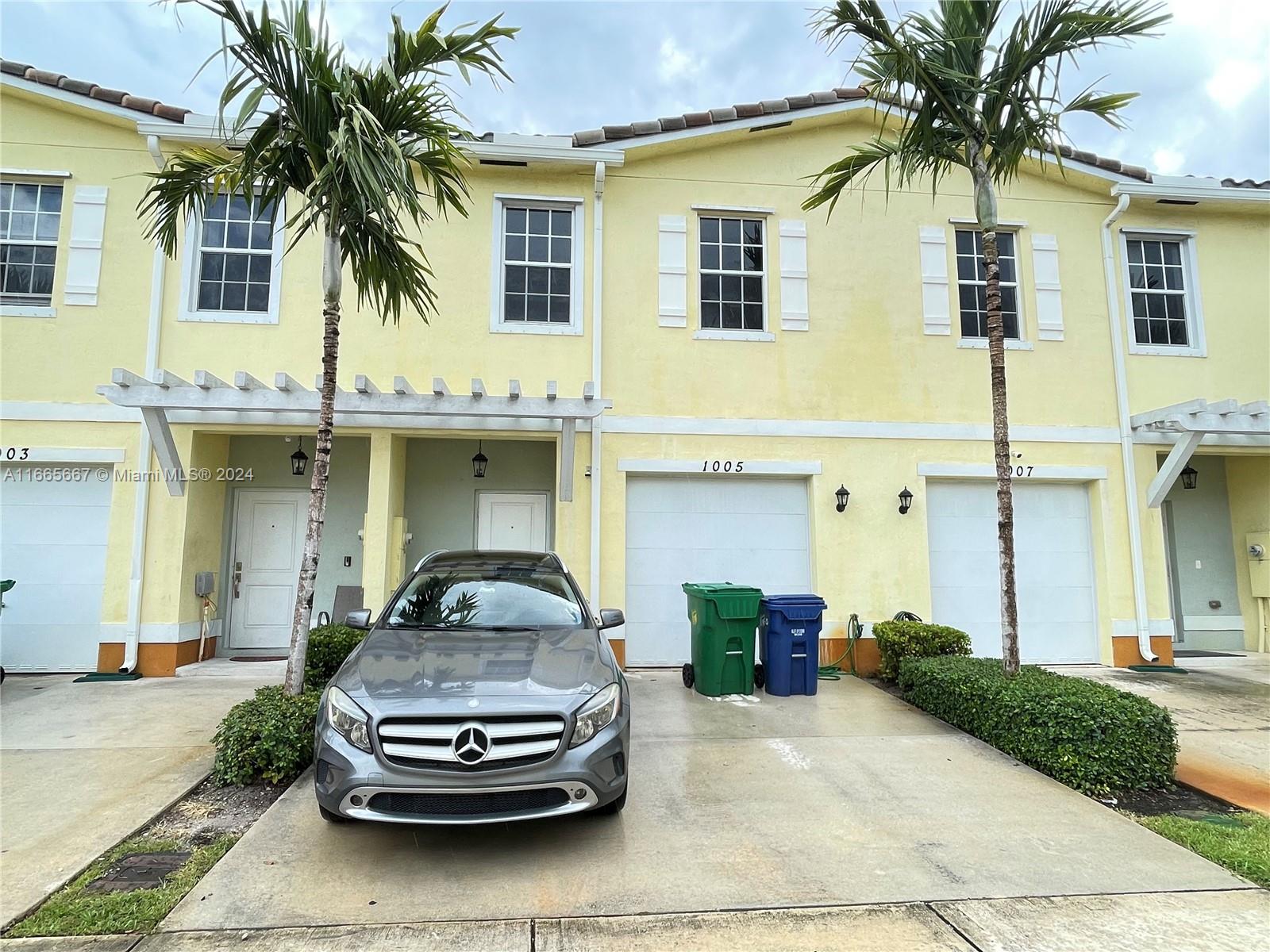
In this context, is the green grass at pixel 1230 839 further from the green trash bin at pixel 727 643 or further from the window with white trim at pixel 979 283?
the window with white trim at pixel 979 283

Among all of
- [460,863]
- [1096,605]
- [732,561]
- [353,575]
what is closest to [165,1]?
[460,863]

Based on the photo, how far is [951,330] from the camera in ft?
28.8

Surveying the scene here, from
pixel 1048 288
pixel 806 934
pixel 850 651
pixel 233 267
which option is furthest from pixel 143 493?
pixel 1048 288

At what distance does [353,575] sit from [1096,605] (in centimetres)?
986

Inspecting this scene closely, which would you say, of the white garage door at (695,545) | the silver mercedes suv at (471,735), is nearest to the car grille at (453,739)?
the silver mercedes suv at (471,735)

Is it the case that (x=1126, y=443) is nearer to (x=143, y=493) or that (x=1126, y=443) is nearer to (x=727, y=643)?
(x=727, y=643)

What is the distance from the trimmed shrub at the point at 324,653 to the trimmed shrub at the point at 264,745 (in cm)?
142

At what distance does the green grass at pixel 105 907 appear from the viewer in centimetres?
290

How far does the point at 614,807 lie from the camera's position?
3.83 metres

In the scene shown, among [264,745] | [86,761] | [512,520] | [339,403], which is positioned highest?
[339,403]

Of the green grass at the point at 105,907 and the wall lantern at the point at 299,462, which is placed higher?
the wall lantern at the point at 299,462

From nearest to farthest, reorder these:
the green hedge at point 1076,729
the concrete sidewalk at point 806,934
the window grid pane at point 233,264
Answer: the concrete sidewalk at point 806,934 < the green hedge at point 1076,729 < the window grid pane at point 233,264

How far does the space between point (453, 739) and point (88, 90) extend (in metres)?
9.12

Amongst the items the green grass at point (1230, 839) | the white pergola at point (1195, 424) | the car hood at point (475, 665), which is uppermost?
the white pergola at point (1195, 424)
